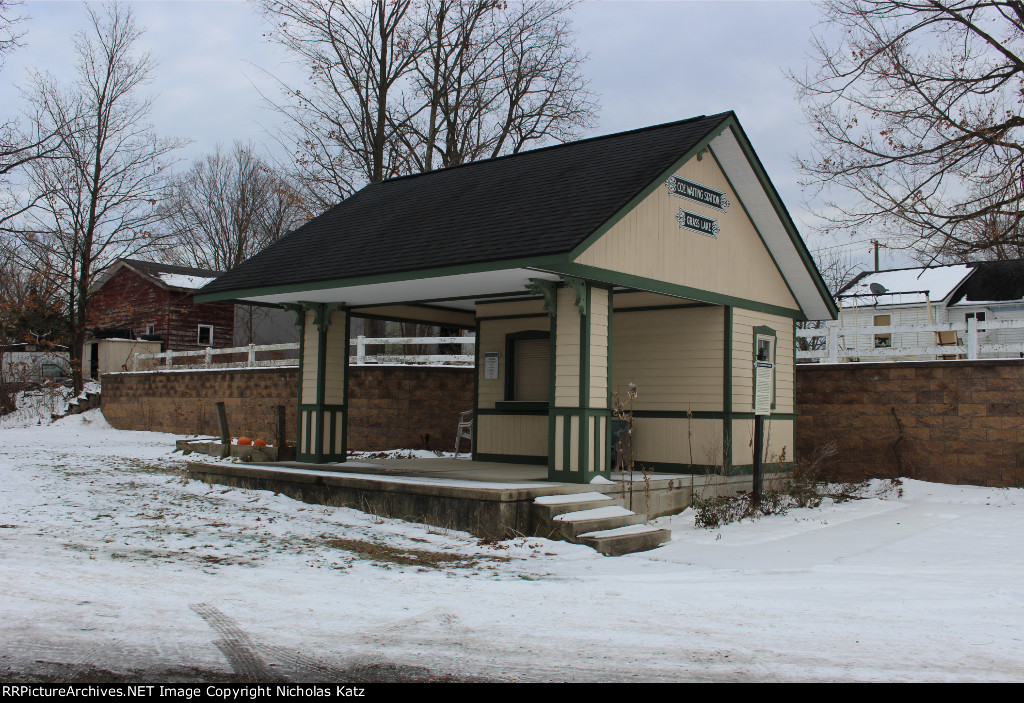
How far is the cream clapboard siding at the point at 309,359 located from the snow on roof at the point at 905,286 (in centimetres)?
2407

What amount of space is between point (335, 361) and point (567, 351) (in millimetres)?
5007

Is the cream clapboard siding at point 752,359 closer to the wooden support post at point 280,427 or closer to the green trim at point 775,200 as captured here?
the green trim at point 775,200

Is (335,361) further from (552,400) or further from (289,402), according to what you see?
(289,402)

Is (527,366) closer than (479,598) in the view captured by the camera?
No

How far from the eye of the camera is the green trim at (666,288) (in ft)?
31.2

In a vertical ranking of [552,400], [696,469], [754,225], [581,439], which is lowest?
[696,469]

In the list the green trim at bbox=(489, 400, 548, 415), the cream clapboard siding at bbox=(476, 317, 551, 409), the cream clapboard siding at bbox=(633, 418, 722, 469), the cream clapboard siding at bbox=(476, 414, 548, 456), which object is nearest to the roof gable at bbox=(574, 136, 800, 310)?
the cream clapboard siding at bbox=(633, 418, 722, 469)

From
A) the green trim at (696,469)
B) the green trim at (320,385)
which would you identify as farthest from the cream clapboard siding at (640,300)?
the green trim at (320,385)

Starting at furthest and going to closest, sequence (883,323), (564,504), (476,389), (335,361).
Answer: (883,323) → (476,389) → (335,361) → (564,504)

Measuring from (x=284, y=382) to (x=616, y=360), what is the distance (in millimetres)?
9793

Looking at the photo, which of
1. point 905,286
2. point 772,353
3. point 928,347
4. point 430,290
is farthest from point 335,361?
point 905,286

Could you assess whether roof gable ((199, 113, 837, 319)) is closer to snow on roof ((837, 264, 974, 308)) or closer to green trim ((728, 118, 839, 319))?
green trim ((728, 118, 839, 319))

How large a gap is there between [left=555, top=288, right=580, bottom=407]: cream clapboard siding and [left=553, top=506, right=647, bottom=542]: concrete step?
4.53ft

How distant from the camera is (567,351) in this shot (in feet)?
33.3
